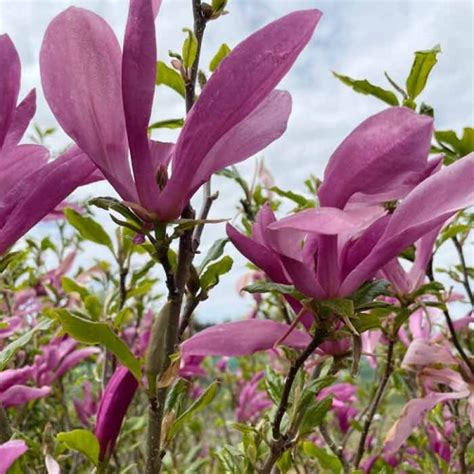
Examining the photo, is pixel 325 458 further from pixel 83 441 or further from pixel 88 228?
pixel 88 228

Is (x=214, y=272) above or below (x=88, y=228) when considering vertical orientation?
below

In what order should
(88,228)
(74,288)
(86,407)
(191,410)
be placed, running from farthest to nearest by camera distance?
1. (86,407)
2. (74,288)
3. (88,228)
4. (191,410)

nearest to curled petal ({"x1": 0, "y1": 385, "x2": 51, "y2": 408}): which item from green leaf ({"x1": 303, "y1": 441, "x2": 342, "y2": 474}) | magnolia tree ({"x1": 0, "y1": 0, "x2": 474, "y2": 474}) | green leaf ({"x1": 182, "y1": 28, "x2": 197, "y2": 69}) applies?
magnolia tree ({"x1": 0, "y1": 0, "x2": 474, "y2": 474})

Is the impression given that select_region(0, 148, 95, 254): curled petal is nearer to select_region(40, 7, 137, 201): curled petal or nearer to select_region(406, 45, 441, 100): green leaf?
select_region(40, 7, 137, 201): curled petal

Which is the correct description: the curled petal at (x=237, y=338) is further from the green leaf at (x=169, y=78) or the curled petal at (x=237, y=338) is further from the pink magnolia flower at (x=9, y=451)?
the green leaf at (x=169, y=78)

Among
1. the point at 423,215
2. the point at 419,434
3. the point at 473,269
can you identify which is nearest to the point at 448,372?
the point at 473,269

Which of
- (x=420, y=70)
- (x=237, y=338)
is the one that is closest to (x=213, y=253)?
(x=237, y=338)

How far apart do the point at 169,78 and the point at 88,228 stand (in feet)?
1.44

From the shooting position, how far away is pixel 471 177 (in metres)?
0.57

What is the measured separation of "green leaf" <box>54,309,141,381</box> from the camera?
647mm

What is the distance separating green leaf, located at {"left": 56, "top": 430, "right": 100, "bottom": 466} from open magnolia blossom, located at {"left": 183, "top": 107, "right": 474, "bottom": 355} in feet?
0.60

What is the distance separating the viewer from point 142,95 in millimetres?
565

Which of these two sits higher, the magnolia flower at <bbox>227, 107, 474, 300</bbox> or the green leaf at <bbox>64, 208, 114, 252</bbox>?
the green leaf at <bbox>64, 208, 114, 252</bbox>

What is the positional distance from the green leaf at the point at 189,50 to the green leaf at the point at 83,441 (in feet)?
1.58
